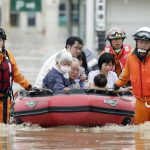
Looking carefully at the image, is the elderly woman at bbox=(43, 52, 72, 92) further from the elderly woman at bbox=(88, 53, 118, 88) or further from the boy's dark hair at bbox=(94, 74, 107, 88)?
the elderly woman at bbox=(88, 53, 118, 88)

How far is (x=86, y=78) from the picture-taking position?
56.7 ft

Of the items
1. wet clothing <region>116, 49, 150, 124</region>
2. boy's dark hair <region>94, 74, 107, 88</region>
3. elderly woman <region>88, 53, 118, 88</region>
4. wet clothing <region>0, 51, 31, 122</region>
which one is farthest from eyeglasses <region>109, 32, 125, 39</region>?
wet clothing <region>116, 49, 150, 124</region>

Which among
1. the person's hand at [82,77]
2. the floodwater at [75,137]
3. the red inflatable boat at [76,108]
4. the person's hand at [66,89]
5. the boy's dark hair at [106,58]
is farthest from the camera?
the person's hand at [82,77]

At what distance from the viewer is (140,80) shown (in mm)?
15547

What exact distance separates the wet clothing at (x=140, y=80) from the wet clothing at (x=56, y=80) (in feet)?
3.54

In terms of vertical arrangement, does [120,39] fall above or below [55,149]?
above

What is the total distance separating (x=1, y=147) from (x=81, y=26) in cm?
4438

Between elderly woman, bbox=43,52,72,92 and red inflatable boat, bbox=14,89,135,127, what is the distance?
0.26m

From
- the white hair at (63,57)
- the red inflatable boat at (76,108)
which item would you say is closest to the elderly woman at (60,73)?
the white hair at (63,57)

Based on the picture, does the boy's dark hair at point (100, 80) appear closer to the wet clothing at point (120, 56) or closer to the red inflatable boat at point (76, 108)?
the red inflatable boat at point (76, 108)

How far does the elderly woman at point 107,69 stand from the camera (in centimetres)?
1670

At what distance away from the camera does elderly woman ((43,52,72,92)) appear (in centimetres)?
1611

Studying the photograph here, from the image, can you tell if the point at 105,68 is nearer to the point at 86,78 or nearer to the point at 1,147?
the point at 86,78

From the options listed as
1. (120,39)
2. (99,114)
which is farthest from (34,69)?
(99,114)
